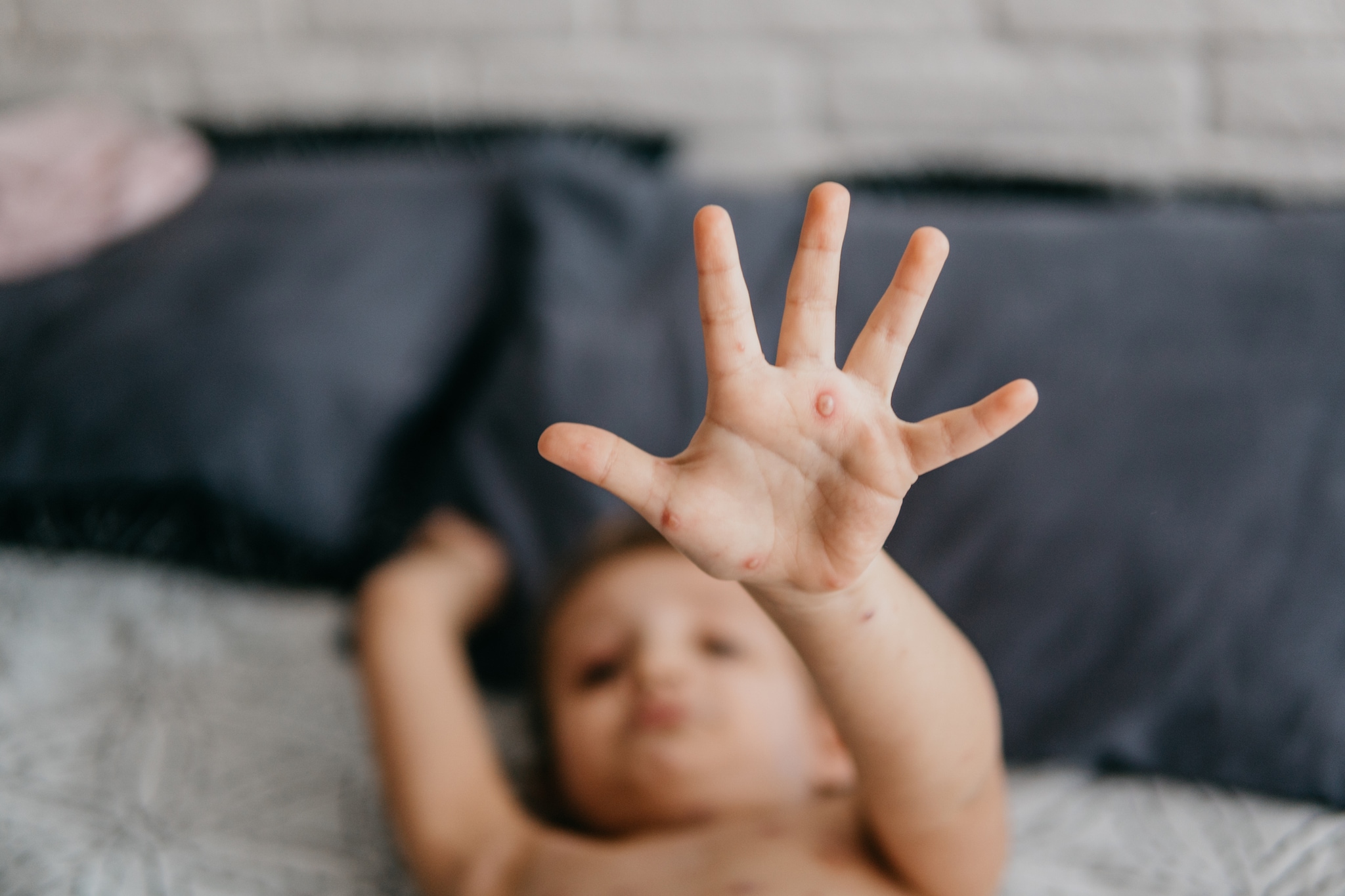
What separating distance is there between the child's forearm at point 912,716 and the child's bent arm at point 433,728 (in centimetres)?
28

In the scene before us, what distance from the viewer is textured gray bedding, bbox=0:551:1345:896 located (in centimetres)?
59

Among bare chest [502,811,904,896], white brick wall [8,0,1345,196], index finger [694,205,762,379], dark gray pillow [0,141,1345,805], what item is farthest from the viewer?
white brick wall [8,0,1345,196]

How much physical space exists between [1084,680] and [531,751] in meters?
0.43

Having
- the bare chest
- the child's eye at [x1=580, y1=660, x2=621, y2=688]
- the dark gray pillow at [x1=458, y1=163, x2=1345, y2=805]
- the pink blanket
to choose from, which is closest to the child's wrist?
the dark gray pillow at [x1=458, y1=163, x2=1345, y2=805]

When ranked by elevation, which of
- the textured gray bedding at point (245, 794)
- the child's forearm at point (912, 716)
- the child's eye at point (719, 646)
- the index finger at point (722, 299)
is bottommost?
the textured gray bedding at point (245, 794)

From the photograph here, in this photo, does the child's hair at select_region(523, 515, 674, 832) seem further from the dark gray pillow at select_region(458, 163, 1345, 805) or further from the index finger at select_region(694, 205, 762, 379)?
the index finger at select_region(694, 205, 762, 379)

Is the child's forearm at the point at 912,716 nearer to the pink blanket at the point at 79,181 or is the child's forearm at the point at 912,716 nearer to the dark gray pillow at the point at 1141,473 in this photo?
the dark gray pillow at the point at 1141,473

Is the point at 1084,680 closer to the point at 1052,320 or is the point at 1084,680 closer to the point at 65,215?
the point at 1052,320

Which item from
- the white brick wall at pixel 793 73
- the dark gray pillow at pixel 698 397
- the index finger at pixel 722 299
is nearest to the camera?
the index finger at pixel 722 299

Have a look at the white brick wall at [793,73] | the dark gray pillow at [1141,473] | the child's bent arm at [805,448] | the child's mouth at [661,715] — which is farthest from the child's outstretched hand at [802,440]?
the white brick wall at [793,73]

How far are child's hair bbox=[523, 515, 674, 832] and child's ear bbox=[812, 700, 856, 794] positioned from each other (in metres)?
0.18

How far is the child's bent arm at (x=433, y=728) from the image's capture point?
2.06 feet

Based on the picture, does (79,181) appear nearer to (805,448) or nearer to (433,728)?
(433,728)

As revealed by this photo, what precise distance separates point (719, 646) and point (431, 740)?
0.74ft
